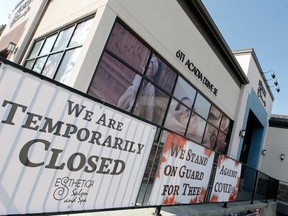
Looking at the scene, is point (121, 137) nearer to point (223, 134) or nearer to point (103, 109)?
point (103, 109)

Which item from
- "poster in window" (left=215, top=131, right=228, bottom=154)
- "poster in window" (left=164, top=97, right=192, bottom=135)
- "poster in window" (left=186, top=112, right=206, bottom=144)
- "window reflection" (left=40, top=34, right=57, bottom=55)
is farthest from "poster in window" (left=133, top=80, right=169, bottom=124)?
"poster in window" (left=215, top=131, right=228, bottom=154)

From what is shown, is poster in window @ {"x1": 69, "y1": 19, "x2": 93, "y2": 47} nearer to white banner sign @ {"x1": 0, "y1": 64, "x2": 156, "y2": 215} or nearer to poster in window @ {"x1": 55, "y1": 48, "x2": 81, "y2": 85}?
poster in window @ {"x1": 55, "y1": 48, "x2": 81, "y2": 85}

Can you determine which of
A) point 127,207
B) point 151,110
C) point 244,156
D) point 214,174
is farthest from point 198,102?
point 244,156

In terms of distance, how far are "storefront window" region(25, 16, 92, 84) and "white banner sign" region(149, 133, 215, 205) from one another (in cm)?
309

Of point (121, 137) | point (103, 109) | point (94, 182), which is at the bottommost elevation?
point (94, 182)

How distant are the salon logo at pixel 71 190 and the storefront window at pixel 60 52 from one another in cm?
337

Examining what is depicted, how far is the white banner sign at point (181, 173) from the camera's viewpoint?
369cm

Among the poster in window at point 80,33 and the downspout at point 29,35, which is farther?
the downspout at point 29,35

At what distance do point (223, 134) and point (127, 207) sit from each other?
9654mm

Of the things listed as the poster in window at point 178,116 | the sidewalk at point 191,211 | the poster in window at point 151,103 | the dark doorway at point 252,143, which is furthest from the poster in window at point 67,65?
the dark doorway at point 252,143

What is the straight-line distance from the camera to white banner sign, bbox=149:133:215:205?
3693 mm

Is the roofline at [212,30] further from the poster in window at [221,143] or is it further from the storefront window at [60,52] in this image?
the storefront window at [60,52]

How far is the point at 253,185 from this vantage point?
27.1 feet

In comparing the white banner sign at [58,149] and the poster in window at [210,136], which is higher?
the poster in window at [210,136]
